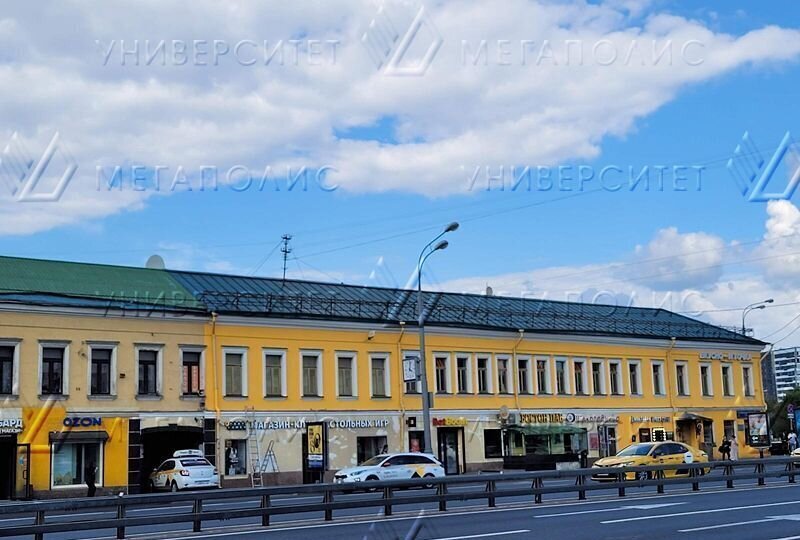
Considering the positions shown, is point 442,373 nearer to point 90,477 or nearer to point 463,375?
point 463,375

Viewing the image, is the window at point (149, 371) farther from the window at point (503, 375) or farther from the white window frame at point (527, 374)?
the white window frame at point (527, 374)

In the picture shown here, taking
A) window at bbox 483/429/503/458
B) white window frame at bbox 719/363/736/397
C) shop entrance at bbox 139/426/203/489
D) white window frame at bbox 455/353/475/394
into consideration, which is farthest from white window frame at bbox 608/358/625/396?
shop entrance at bbox 139/426/203/489

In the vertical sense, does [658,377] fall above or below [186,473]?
above

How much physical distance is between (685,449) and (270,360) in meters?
17.1

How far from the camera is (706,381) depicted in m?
60.8

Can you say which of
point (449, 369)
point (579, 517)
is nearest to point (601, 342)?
point (449, 369)

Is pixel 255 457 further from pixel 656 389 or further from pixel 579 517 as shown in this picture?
pixel 656 389

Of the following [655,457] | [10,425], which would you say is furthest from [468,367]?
[10,425]

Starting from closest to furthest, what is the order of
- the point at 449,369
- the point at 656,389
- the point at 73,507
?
the point at 73,507, the point at 449,369, the point at 656,389

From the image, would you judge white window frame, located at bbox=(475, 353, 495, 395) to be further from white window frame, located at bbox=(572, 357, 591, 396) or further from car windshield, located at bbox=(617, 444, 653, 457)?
car windshield, located at bbox=(617, 444, 653, 457)

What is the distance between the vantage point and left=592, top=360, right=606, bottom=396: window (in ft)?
180

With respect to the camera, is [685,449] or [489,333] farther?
[489,333]

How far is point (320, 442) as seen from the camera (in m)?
39.8

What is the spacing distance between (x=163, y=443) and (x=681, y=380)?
104 ft
